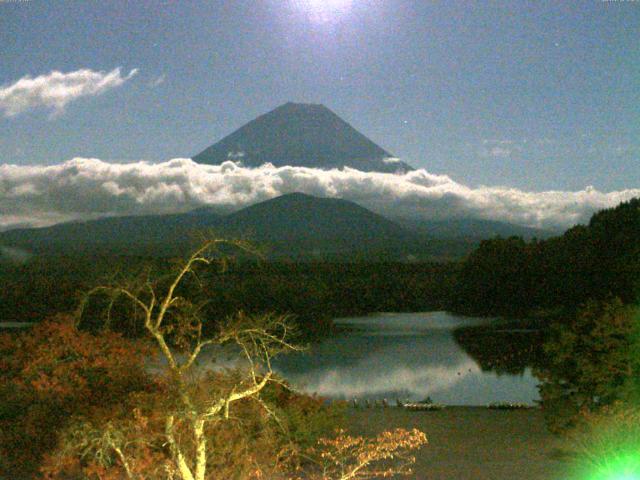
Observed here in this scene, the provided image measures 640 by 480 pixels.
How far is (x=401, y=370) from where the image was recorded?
29.3 meters

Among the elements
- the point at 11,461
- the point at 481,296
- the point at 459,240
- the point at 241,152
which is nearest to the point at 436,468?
the point at 11,461

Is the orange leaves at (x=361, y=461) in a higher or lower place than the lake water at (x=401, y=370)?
higher

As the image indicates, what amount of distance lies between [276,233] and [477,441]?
4526 inches

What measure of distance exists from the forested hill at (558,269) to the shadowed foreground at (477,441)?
41.8 ft

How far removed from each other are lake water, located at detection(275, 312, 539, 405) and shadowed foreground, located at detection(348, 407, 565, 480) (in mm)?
6211

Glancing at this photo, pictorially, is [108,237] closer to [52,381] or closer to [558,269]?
[558,269]

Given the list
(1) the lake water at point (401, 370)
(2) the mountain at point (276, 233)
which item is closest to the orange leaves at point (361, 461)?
(1) the lake water at point (401, 370)

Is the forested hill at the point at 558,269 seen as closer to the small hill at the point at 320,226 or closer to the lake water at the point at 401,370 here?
the lake water at the point at 401,370

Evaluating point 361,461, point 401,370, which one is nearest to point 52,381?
point 361,461

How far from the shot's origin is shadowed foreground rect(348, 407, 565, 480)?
10.2 metres

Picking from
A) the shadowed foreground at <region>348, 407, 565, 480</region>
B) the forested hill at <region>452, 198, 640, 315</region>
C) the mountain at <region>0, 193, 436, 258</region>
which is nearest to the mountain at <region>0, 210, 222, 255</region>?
the mountain at <region>0, 193, 436, 258</region>

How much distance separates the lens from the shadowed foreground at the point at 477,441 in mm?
10188

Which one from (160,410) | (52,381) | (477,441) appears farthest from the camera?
(477,441)

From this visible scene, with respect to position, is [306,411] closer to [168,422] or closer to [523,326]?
[168,422]
